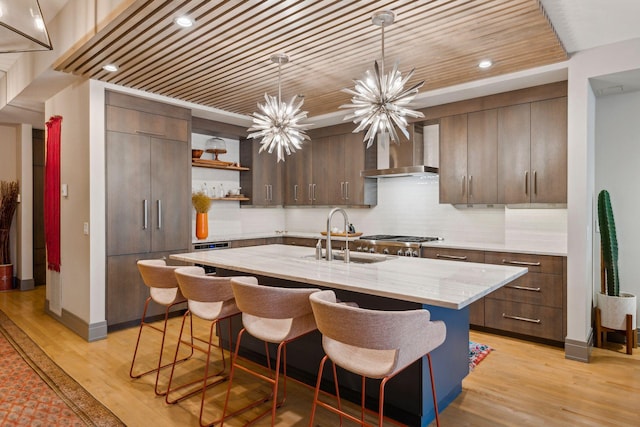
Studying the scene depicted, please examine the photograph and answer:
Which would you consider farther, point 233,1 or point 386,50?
point 386,50

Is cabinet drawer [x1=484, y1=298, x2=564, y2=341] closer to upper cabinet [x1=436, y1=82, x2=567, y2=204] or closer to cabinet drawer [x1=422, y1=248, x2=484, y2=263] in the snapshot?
cabinet drawer [x1=422, y1=248, x2=484, y2=263]

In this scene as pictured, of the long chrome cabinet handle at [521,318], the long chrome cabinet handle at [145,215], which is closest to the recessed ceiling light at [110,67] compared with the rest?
the long chrome cabinet handle at [145,215]

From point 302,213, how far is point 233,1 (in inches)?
172

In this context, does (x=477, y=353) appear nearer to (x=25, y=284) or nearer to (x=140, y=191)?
(x=140, y=191)

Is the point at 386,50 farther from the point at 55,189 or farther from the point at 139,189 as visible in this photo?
the point at 55,189

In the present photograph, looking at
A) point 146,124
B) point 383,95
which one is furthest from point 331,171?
point 383,95

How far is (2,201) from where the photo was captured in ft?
19.5

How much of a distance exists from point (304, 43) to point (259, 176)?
10.5 ft

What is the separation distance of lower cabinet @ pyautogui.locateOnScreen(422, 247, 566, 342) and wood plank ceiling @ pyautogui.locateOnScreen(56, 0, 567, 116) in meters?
1.83

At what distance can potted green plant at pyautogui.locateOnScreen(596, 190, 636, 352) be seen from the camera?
11.4ft

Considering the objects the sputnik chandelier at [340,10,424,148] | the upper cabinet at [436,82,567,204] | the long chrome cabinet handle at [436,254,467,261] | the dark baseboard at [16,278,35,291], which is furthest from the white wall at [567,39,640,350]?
the dark baseboard at [16,278,35,291]

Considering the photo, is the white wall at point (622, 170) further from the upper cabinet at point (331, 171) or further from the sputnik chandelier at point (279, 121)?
the sputnik chandelier at point (279, 121)

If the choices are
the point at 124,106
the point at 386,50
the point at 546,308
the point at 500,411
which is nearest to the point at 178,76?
the point at 124,106

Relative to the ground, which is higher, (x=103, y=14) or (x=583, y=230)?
(x=103, y=14)
